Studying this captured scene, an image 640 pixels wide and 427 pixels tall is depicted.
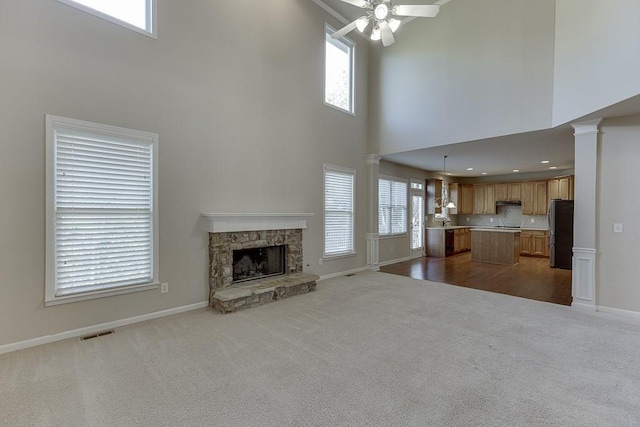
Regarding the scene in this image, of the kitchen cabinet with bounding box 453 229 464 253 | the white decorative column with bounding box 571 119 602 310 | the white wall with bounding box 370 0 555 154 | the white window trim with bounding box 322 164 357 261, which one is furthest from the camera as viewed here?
→ the kitchen cabinet with bounding box 453 229 464 253

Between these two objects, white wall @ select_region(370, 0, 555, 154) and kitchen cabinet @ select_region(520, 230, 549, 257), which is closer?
white wall @ select_region(370, 0, 555, 154)

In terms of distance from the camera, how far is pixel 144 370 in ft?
8.01

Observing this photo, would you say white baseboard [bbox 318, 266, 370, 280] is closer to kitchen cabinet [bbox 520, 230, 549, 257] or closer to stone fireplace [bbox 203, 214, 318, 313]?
stone fireplace [bbox 203, 214, 318, 313]

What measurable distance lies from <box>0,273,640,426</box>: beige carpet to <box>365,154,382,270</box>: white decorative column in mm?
2870

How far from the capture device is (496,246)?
768 centimetres

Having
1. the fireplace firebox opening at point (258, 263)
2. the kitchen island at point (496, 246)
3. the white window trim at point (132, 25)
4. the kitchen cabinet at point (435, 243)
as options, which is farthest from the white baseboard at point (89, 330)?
the kitchen island at point (496, 246)

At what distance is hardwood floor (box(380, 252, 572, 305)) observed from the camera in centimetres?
499

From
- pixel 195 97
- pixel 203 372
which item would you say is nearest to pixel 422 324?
pixel 203 372

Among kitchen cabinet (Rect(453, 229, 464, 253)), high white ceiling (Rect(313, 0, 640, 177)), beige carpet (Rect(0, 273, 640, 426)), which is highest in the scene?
high white ceiling (Rect(313, 0, 640, 177))

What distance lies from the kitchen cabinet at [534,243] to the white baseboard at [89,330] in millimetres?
9592

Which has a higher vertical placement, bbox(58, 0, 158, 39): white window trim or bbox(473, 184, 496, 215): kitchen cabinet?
bbox(58, 0, 158, 39): white window trim

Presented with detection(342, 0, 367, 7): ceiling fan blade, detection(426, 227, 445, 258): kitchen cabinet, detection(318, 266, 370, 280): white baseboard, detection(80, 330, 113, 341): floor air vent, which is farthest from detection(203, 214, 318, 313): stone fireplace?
detection(426, 227, 445, 258): kitchen cabinet

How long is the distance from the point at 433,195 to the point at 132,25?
822cm

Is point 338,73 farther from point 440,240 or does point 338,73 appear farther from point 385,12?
point 440,240
